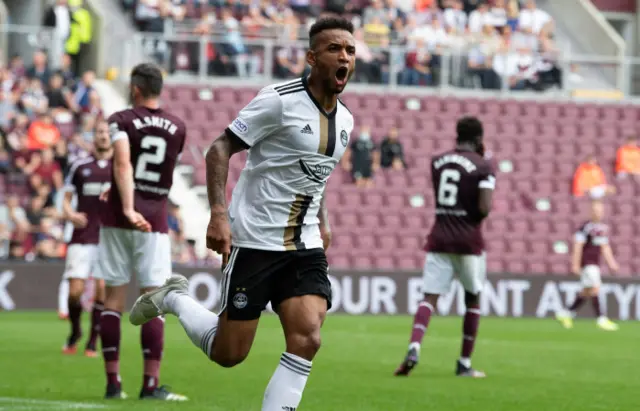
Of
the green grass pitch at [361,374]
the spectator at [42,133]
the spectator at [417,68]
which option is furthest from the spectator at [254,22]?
the green grass pitch at [361,374]

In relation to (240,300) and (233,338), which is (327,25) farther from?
(233,338)

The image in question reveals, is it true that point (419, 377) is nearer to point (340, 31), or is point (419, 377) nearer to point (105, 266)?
point (105, 266)

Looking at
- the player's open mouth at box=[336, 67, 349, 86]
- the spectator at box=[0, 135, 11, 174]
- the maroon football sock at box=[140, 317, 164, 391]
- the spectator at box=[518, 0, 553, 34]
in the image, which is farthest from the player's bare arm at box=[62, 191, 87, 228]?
the spectator at box=[518, 0, 553, 34]

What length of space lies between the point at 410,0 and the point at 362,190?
5405mm

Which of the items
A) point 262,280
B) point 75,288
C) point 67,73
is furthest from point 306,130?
point 67,73

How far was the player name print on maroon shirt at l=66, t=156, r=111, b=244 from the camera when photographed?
1405 cm

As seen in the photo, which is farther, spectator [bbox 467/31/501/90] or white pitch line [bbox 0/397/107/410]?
spectator [bbox 467/31/501/90]

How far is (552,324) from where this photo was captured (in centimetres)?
2198

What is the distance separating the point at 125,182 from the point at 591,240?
12971 millimetres

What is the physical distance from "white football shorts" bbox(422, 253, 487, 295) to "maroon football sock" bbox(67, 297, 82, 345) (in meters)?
3.73

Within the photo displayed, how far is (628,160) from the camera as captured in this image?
2789cm

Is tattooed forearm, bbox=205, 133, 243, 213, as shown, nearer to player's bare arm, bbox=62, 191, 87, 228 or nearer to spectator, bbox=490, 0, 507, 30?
player's bare arm, bbox=62, 191, 87, 228

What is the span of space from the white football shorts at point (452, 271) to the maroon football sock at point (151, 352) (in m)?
3.65

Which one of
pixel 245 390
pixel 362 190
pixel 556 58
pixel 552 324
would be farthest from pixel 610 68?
pixel 245 390
